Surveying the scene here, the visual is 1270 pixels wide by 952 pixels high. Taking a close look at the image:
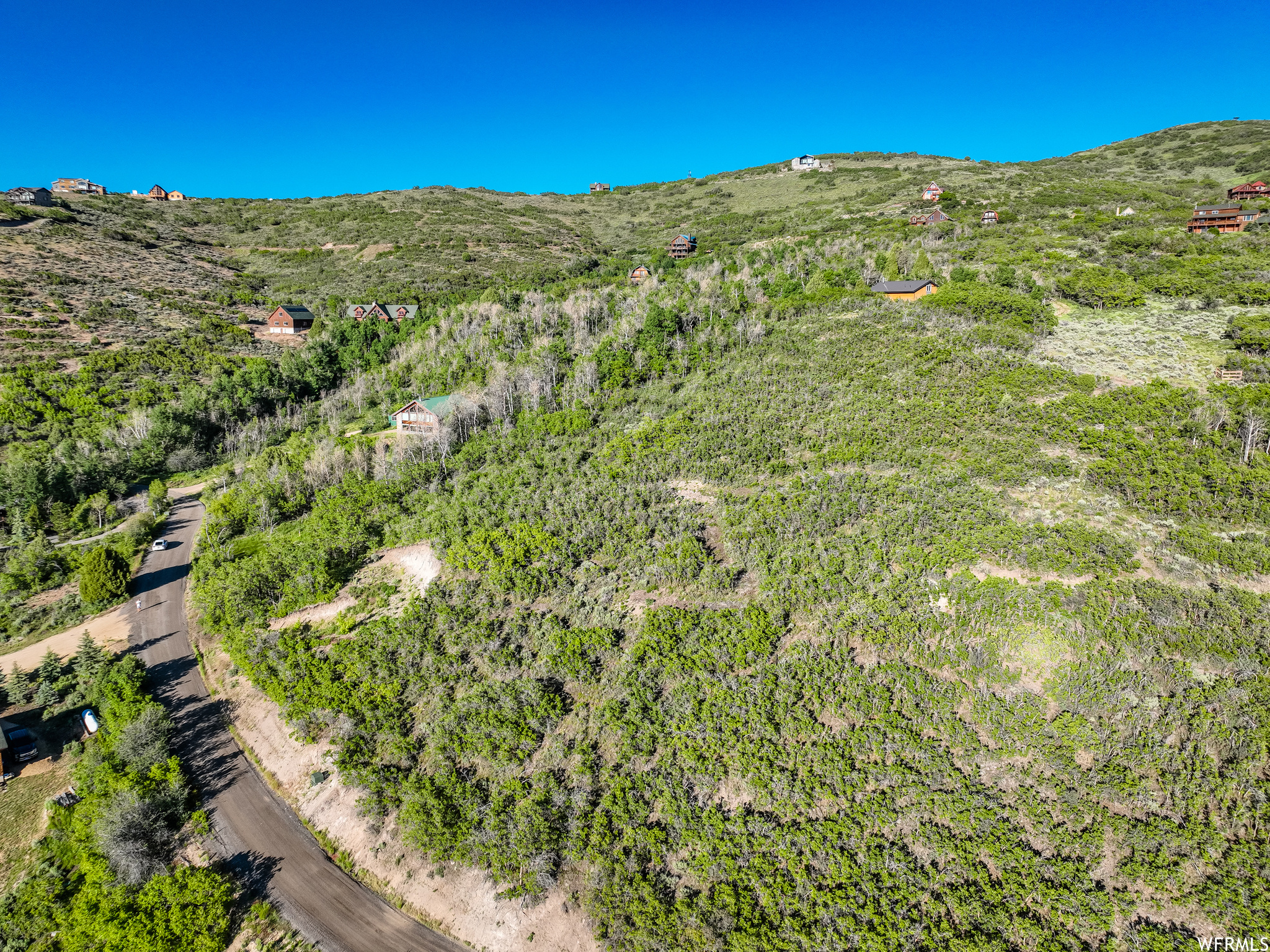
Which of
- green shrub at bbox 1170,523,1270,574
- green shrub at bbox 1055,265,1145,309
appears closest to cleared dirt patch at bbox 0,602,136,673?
green shrub at bbox 1170,523,1270,574

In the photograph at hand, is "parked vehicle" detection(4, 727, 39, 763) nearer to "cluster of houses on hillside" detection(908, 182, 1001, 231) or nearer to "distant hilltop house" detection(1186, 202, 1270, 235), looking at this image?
"cluster of houses on hillside" detection(908, 182, 1001, 231)

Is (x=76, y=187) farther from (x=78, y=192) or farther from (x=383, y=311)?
(x=383, y=311)

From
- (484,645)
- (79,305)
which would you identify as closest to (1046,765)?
(484,645)

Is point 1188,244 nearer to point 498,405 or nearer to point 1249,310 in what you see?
point 1249,310

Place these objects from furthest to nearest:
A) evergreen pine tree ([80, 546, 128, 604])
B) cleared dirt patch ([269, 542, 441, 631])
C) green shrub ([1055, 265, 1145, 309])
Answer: green shrub ([1055, 265, 1145, 309]) < evergreen pine tree ([80, 546, 128, 604]) < cleared dirt patch ([269, 542, 441, 631])

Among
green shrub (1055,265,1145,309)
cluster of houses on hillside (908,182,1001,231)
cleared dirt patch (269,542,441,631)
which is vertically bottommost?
cleared dirt patch (269,542,441,631)

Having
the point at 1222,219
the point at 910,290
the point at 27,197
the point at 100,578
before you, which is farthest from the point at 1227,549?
the point at 27,197
